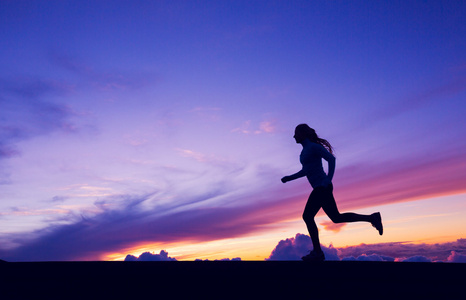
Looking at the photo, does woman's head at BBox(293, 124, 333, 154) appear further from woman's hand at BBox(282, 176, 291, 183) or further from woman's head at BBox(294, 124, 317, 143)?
woman's hand at BBox(282, 176, 291, 183)

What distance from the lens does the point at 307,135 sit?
287 inches

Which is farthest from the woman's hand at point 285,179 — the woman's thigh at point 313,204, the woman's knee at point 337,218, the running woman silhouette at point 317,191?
the woman's knee at point 337,218

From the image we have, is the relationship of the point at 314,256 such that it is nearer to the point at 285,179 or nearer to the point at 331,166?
the point at 285,179

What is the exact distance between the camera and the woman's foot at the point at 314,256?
22.7 ft

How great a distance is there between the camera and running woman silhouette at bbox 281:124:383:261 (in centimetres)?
685
